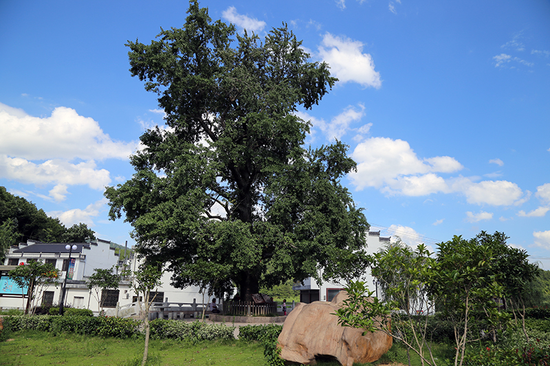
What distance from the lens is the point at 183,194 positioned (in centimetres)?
2355

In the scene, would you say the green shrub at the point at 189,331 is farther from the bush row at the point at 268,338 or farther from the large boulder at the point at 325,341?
the large boulder at the point at 325,341

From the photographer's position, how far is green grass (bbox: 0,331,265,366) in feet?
44.2

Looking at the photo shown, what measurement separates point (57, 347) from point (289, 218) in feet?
51.5

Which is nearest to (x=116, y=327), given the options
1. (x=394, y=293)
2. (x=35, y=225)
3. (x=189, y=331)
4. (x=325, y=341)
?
(x=189, y=331)

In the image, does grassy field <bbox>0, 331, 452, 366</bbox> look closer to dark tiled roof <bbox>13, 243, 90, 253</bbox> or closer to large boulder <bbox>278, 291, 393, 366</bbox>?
large boulder <bbox>278, 291, 393, 366</bbox>

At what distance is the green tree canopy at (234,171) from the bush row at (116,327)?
4035mm

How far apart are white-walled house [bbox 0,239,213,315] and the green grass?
12.6 metres

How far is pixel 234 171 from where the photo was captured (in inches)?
1133

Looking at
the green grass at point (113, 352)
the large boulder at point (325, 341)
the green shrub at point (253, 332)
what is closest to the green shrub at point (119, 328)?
the green grass at point (113, 352)

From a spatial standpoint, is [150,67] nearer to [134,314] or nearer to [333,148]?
[333,148]

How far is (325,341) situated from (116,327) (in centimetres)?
1267

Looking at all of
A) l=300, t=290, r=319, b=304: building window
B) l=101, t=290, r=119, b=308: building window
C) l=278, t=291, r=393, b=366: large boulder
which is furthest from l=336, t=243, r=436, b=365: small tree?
l=300, t=290, r=319, b=304: building window

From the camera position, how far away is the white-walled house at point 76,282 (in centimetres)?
3566

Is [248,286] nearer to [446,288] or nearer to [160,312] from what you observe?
[160,312]
